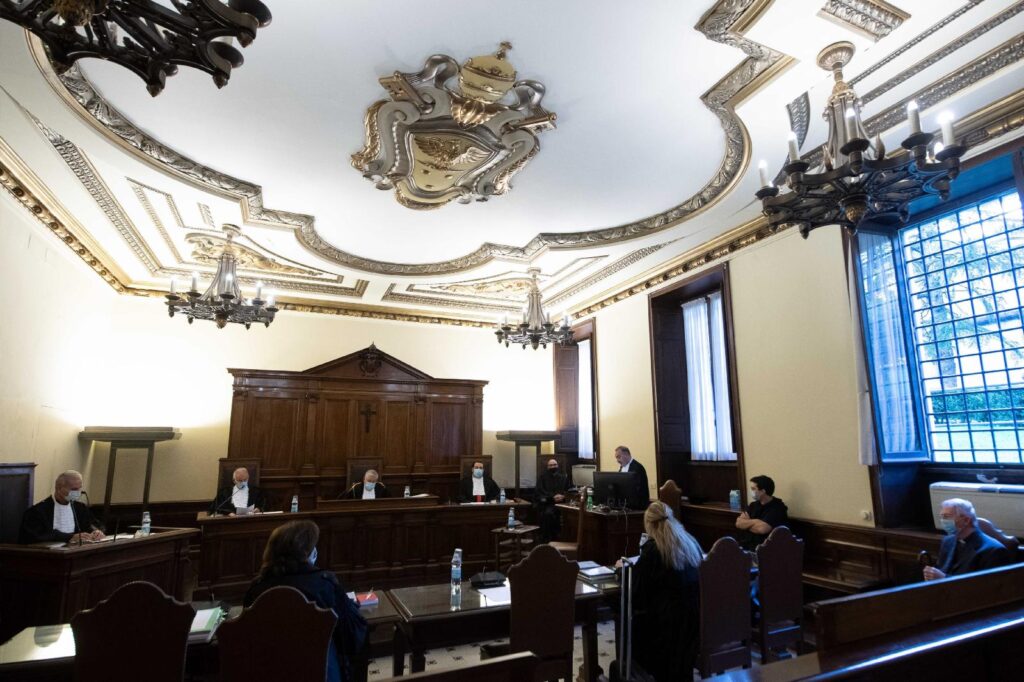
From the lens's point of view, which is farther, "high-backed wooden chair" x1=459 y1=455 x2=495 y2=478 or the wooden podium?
"high-backed wooden chair" x1=459 y1=455 x2=495 y2=478

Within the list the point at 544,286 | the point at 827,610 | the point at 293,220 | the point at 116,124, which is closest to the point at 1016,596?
the point at 827,610

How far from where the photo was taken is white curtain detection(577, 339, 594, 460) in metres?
9.96

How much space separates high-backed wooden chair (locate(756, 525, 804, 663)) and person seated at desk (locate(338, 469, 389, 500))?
5554mm

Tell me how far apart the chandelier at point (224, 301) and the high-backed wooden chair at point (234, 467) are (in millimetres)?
2169

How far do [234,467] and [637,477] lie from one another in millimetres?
5481

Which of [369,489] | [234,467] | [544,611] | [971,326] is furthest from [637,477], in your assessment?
[234,467]

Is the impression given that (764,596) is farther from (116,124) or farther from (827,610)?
(116,124)

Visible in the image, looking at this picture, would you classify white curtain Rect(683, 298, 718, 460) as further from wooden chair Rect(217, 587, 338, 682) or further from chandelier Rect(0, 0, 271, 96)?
chandelier Rect(0, 0, 271, 96)

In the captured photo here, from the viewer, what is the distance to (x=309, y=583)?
282 cm

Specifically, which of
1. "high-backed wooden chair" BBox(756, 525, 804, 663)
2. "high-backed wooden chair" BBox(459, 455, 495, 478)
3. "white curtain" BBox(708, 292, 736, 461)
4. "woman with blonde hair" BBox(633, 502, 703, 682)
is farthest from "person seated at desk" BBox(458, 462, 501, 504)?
"high-backed wooden chair" BBox(756, 525, 804, 663)

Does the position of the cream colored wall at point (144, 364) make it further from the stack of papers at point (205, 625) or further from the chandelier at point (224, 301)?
the stack of papers at point (205, 625)

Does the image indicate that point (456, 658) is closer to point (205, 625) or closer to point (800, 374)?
point (205, 625)

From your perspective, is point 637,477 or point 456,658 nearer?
point 456,658

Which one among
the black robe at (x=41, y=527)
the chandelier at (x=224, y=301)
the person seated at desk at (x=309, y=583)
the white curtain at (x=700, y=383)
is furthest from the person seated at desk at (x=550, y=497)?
the person seated at desk at (x=309, y=583)
